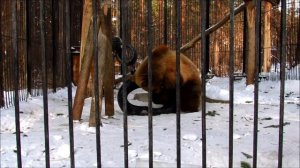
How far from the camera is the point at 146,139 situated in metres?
3.94

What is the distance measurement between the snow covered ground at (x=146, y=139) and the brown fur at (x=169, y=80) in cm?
28

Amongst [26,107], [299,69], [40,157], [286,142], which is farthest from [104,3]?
[299,69]

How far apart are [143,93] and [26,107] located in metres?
2.48

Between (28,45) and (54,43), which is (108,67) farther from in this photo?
(54,43)

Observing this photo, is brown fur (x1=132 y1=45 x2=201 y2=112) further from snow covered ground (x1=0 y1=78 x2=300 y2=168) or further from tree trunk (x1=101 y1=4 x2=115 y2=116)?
tree trunk (x1=101 y1=4 x2=115 y2=116)

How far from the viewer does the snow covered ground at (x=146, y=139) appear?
3.40 meters

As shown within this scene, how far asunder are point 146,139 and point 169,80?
1993 millimetres

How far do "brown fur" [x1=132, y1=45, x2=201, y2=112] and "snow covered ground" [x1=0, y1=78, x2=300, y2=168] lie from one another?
28cm

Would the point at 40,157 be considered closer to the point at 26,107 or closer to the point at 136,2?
the point at 26,107

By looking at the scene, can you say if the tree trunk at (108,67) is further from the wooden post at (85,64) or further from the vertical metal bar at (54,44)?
the vertical metal bar at (54,44)

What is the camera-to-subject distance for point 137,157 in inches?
135

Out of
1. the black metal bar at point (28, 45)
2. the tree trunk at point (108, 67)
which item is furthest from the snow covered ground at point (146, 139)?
the black metal bar at point (28, 45)

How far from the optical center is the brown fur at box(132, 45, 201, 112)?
585 cm

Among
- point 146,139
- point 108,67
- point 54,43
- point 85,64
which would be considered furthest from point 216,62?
point 146,139
